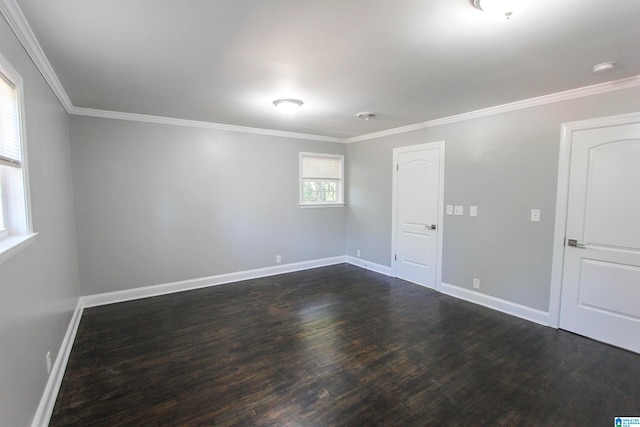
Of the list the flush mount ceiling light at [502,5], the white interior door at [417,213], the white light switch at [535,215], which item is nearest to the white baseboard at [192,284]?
the white interior door at [417,213]

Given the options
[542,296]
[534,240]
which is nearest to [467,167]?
[534,240]

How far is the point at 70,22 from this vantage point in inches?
68.7

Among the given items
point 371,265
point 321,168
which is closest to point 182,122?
point 321,168

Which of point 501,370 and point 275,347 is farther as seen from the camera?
point 275,347

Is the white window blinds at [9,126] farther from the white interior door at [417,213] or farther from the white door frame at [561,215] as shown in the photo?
the white door frame at [561,215]

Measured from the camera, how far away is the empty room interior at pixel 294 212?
5.84 ft

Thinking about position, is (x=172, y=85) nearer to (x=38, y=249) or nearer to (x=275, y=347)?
(x=38, y=249)

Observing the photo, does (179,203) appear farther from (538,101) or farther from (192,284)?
(538,101)

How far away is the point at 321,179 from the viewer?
5707mm

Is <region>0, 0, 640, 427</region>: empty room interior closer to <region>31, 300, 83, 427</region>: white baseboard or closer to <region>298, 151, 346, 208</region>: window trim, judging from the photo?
<region>31, 300, 83, 427</region>: white baseboard

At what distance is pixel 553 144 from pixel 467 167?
37.4 inches

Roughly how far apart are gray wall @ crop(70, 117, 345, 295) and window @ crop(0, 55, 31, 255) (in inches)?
83.1

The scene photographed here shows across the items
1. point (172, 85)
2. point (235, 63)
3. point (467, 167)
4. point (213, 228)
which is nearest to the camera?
point (235, 63)

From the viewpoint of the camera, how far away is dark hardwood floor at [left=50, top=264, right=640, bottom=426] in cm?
197
